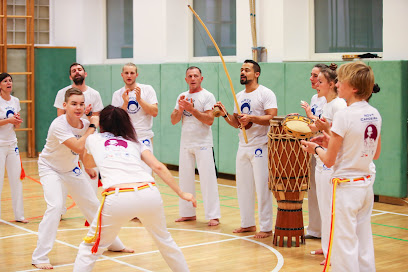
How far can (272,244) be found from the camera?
6.90m

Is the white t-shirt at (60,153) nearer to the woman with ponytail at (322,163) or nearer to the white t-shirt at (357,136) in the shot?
the woman with ponytail at (322,163)

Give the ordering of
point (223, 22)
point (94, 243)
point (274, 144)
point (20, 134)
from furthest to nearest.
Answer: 1. point (20, 134)
2. point (223, 22)
3. point (274, 144)
4. point (94, 243)

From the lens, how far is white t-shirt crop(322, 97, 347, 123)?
19.5 feet

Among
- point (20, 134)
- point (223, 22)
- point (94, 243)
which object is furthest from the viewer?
point (20, 134)

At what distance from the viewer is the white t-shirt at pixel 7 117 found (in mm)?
8211

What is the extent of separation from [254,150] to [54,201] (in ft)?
7.87

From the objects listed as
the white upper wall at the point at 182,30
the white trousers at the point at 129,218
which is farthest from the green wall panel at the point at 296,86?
the white trousers at the point at 129,218

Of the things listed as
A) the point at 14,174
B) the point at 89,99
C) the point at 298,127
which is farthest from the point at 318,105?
the point at 14,174

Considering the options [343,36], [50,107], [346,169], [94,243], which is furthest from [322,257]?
[50,107]

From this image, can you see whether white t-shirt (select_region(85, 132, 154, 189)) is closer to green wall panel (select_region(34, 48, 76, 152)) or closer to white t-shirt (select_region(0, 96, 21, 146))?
white t-shirt (select_region(0, 96, 21, 146))

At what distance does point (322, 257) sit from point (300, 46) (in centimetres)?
523

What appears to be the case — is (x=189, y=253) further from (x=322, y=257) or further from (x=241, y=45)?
(x=241, y=45)

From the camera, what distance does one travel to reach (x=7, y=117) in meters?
8.38

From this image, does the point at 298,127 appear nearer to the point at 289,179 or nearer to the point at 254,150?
the point at 289,179
